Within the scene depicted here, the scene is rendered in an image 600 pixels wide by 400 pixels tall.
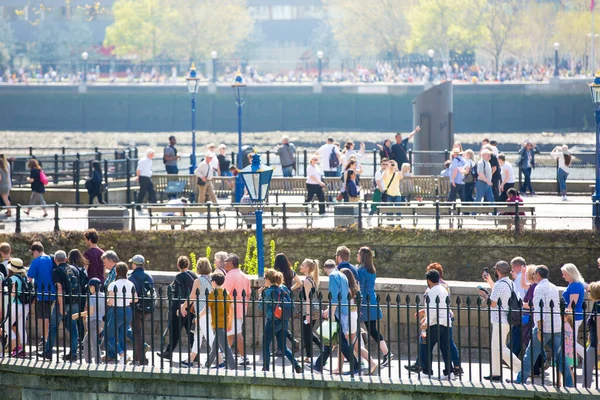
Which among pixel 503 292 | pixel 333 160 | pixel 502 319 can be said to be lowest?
pixel 502 319

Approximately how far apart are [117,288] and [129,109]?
7359 centimetres

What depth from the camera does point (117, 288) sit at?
1217 centimetres

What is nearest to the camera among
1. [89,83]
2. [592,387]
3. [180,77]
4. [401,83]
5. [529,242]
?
[592,387]

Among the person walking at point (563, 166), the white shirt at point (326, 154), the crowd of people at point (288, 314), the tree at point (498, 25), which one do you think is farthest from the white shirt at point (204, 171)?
the tree at point (498, 25)

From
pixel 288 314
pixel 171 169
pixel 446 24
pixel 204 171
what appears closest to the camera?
pixel 288 314

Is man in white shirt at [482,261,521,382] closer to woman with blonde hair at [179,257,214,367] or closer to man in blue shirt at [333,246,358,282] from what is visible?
man in blue shirt at [333,246,358,282]

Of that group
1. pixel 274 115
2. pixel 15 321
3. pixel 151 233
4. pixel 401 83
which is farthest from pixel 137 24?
pixel 15 321

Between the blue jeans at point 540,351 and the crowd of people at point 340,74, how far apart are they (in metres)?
63.8

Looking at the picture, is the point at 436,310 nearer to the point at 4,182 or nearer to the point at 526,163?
the point at 4,182

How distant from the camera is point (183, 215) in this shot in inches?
869

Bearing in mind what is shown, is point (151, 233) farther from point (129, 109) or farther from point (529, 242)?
point (129, 109)

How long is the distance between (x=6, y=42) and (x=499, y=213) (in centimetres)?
8623

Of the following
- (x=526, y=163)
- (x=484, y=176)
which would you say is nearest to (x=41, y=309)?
(x=484, y=176)

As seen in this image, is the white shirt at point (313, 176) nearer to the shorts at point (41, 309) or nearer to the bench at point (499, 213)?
the bench at point (499, 213)
